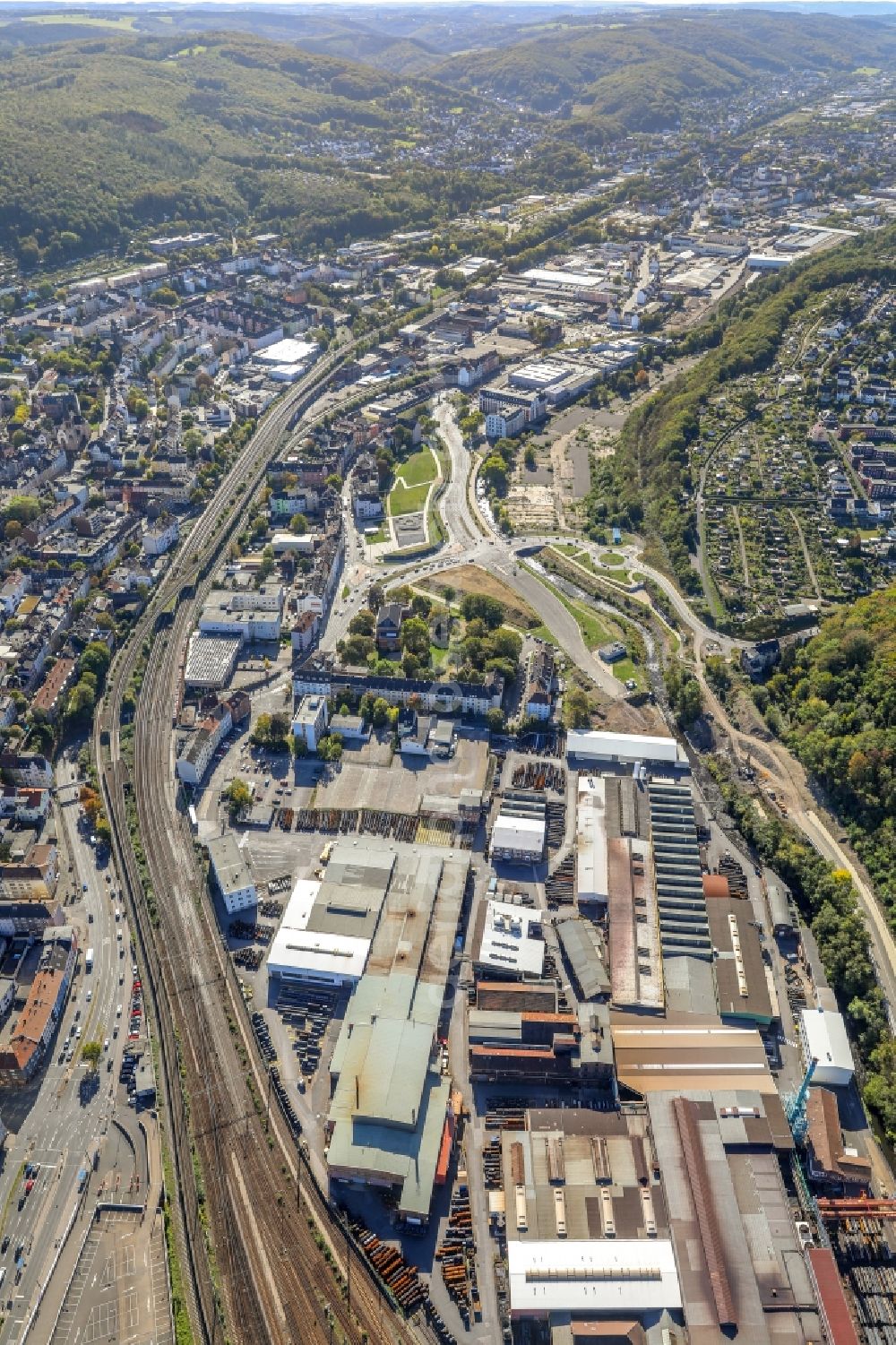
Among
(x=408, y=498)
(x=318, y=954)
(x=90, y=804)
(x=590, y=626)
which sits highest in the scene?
(x=408, y=498)

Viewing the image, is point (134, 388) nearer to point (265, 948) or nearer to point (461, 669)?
point (461, 669)

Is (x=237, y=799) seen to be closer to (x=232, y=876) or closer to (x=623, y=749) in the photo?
(x=232, y=876)

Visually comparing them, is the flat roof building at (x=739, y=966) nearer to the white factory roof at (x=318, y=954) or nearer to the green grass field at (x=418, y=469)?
the white factory roof at (x=318, y=954)

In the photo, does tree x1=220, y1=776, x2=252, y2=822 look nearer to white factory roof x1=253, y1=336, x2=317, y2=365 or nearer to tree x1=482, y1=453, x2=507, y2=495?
tree x1=482, y1=453, x2=507, y2=495

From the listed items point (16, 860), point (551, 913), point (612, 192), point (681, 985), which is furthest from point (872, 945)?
point (612, 192)

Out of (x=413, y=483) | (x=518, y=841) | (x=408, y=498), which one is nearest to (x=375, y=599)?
(x=408, y=498)

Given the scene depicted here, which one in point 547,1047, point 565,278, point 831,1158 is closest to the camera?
point 831,1158

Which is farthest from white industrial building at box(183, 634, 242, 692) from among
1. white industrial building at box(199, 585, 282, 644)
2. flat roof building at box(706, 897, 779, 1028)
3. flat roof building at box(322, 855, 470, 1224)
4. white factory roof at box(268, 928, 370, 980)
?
flat roof building at box(706, 897, 779, 1028)
